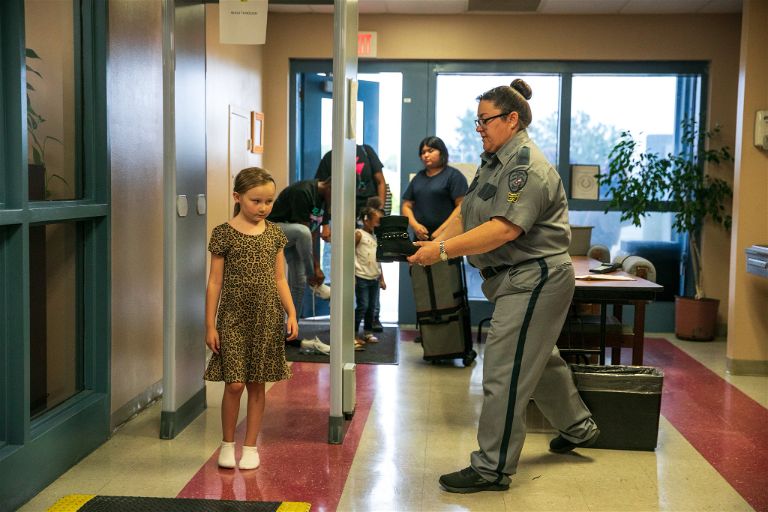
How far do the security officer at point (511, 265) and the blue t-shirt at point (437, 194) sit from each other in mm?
2861

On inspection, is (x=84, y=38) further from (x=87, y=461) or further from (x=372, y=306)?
(x=372, y=306)

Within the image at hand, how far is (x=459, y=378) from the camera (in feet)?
18.2

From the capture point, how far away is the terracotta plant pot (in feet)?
23.1

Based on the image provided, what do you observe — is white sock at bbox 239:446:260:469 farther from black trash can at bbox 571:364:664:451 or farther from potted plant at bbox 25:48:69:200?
black trash can at bbox 571:364:664:451

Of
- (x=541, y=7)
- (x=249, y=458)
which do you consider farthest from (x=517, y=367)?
(x=541, y=7)

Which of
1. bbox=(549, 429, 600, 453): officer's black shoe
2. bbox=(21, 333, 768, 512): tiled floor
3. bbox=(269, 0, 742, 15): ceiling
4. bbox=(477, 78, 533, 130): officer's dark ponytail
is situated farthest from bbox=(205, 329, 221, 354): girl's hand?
bbox=(269, 0, 742, 15): ceiling

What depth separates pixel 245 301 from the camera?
358cm

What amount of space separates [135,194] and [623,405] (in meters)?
2.50

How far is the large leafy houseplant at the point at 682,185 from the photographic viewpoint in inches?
282

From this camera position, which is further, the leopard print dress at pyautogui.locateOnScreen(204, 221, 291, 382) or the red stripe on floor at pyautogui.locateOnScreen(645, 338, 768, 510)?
the red stripe on floor at pyautogui.locateOnScreen(645, 338, 768, 510)

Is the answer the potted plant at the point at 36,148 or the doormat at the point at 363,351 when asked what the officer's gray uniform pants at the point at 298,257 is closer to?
the doormat at the point at 363,351

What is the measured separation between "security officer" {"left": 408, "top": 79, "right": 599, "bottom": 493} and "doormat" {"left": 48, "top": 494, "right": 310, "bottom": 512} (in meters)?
0.69

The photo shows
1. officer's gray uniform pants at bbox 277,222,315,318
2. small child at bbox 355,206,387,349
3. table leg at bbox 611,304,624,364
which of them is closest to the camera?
table leg at bbox 611,304,624,364

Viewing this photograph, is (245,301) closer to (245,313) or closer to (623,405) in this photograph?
(245,313)
